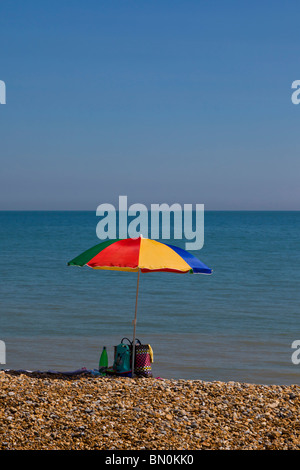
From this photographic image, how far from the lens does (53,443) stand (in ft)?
21.5

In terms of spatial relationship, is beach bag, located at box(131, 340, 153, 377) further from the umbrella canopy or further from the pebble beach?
the umbrella canopy

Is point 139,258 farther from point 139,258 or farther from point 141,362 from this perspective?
point 141,362

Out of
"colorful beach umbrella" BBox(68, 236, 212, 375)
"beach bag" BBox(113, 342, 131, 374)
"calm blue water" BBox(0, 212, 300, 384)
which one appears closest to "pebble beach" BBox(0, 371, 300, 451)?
"beach bag" BBox(113, 342, 131, 374)

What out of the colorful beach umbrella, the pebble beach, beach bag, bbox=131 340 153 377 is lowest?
the pebble beach

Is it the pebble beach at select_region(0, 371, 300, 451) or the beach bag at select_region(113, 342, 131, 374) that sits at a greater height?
the beach bag at select_region(113, 342, 131, 374)

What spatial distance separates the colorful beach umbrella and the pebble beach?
1536 millimetres

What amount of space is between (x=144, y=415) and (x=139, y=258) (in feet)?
8.06

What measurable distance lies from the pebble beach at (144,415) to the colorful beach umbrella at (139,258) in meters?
1.54

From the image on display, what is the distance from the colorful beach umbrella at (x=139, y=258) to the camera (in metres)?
8.95

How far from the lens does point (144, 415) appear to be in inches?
286

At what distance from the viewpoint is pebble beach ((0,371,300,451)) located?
6.61m

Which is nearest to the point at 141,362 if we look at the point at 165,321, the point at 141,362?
the point at 141,362

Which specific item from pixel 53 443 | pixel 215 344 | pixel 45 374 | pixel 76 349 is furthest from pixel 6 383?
pixel 215 344

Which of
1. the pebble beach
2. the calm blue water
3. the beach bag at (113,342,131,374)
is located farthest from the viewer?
the calm blue water
